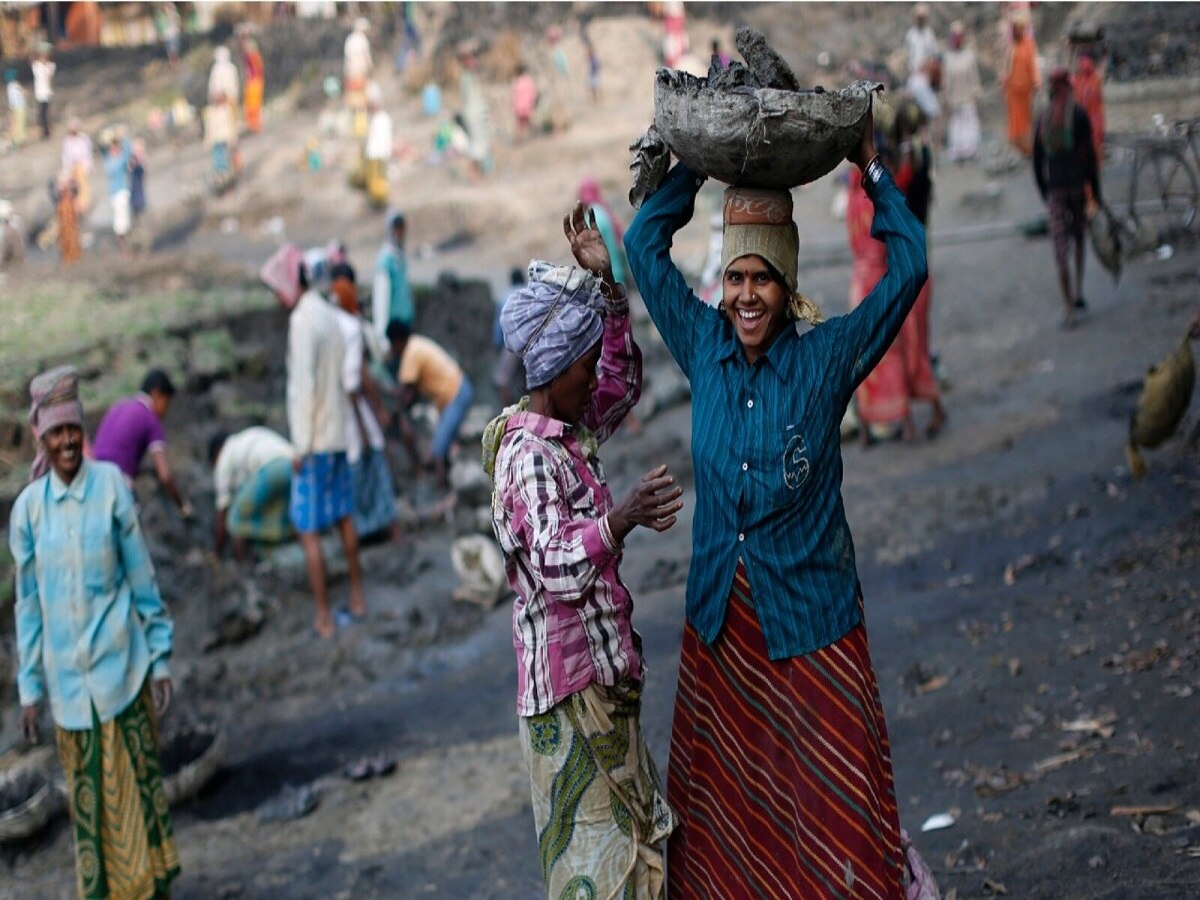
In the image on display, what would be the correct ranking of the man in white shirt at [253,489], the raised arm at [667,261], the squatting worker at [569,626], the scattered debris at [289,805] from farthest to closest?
the man in white shirt at [253,489] → the scattered debris at [289,805] → the raised arm at [667,261] → the squatting worker at [569,626]

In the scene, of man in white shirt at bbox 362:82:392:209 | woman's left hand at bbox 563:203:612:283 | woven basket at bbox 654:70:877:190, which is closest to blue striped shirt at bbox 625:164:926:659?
woven basket at bbox 654:70:877:190

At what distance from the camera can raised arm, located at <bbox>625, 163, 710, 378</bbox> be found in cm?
336

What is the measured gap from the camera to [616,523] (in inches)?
117

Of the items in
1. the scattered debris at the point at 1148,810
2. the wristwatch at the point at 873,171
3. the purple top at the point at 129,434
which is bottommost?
the scattered debris at the point at 1148,810

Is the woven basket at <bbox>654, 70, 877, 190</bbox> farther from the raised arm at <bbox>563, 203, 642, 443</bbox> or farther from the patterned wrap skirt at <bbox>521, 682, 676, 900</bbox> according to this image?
the patterned wrap skirt at <bbox>521, 682, 676, 900</bbox>

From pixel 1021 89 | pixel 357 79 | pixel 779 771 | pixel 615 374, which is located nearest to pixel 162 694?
pixel 615 374

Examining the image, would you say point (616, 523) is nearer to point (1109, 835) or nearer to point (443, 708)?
point (1109, 835)

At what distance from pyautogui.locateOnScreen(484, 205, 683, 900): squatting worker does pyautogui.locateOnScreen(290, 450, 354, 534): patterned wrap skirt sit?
5.02 meters

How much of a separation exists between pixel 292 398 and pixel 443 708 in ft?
7.06

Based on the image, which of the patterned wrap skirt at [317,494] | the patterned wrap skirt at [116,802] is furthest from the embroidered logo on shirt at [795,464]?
the patterned wrap skirt at [317,494]

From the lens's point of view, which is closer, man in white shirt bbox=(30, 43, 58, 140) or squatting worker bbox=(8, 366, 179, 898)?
squatting worker bbox=(8, 366, 179, 898)

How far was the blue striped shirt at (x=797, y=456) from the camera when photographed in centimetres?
301

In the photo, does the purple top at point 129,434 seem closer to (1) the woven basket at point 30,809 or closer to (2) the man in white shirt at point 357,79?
(1) the woven basket at point 30,809

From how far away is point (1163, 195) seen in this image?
30.6 ft
